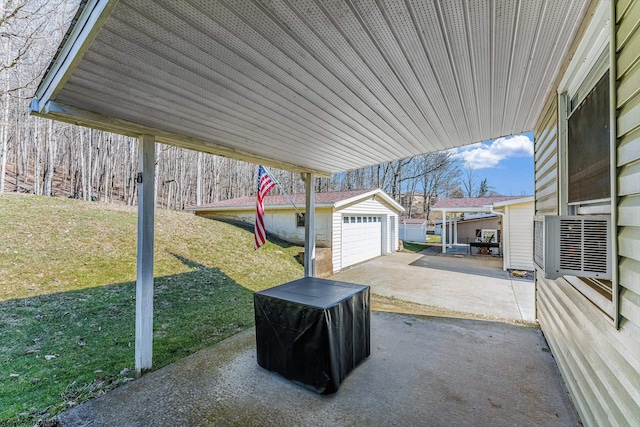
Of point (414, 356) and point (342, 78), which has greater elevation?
point (342, 78)

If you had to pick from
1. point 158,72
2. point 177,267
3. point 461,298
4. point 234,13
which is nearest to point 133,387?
point 158,72

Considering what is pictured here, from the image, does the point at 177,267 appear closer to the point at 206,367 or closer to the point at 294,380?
the point at 206,367

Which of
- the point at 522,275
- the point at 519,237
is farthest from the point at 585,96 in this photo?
the point at 519,237

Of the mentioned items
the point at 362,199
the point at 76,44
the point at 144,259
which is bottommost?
the point at 144,259

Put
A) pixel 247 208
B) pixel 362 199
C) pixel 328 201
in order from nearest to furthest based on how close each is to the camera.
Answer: pixel 328 201 → pixel 362 199 → pixel 247 208

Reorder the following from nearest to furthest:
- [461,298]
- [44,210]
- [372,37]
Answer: [372,37] → [461,298] → [44,210]

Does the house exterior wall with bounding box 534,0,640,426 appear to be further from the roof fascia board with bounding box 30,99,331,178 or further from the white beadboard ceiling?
the roof fascia board with bounding box 30,99,331,178

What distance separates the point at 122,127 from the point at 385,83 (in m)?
2.56

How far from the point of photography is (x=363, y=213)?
443 inches

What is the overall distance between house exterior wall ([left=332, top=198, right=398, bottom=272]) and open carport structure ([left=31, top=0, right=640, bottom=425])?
6093 mm

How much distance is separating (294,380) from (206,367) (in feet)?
3.50

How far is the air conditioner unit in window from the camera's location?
1710 millimetres

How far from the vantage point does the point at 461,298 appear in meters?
6.30

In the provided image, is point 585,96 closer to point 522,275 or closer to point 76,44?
point 76,44
